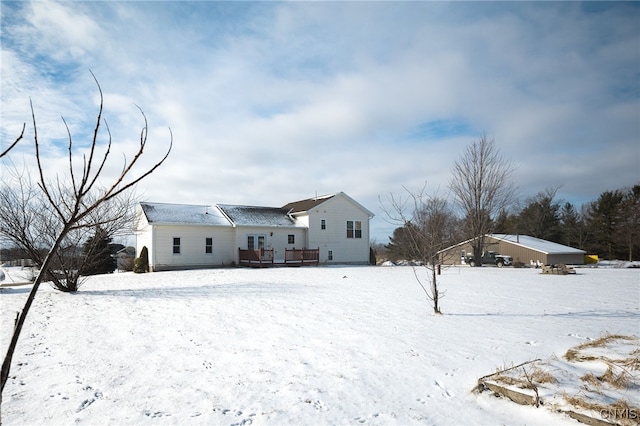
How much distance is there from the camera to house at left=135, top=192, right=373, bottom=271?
26375 mm

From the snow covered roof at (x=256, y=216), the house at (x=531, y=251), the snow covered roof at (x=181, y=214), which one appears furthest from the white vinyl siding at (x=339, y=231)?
the house at (x=531, y=251)

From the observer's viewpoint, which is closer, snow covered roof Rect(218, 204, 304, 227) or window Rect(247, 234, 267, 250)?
window Rect(247, 234, 267, 250)

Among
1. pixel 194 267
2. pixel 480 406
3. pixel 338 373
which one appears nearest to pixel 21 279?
pixel 194 267

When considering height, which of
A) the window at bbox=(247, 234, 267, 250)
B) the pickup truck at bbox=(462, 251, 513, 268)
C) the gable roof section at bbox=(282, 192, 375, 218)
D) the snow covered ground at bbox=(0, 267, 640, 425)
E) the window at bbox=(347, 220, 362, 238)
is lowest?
the snow covered ground at bbox=(0, 267, 640, 425)

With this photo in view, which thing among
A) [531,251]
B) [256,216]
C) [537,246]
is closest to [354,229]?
[256,216]

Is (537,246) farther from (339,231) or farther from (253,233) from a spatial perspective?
(253,233)

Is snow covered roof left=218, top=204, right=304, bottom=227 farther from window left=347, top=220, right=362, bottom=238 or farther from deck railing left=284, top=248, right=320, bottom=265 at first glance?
window left=347, top=220, right=362, bottom=238

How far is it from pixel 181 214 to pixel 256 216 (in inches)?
224

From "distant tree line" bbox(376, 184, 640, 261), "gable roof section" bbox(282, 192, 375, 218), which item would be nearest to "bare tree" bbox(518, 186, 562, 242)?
"distant tree line" bbox(376, 184, 640, 261)

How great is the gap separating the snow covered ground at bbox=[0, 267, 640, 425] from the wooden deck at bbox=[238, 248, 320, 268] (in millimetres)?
14130

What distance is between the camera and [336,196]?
32.5m

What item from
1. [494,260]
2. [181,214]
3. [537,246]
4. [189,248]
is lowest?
[494,260]

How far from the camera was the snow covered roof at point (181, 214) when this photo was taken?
2641 cm

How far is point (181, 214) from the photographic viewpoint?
2825cm
